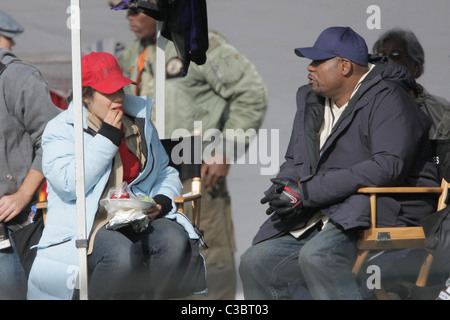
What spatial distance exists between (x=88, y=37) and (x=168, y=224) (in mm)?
1359

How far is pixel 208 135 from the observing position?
495 cm

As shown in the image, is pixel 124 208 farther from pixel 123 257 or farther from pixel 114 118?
pixel 114 118

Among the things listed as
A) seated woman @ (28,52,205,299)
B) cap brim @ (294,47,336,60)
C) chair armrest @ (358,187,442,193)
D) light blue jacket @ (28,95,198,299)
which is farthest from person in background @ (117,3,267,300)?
chair armrest @ (358,187,442,193)

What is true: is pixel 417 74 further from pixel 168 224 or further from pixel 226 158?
pixel 168 224

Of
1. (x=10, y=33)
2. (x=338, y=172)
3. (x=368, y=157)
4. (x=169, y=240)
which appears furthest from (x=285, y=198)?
(x=10, y=33)

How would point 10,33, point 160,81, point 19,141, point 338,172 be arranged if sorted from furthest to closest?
point 160,81
point 10,33
point 19,141
point 338,172

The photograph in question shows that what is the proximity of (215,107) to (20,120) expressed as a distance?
1.09 meters

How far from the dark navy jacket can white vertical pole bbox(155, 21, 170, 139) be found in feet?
2.69

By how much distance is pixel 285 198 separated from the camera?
3.99 m

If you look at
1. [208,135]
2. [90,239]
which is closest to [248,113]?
[208,135]

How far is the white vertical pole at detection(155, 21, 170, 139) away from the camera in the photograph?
4.69m

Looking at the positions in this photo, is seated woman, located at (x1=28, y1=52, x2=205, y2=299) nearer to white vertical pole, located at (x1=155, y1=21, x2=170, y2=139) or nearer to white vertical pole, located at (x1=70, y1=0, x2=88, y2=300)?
white vertical pole, located at (x1=70, y1=0, x2=88, y2=300)

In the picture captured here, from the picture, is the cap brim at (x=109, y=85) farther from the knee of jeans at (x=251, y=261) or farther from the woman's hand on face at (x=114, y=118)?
the knee of jeans at (x=251, y=261)

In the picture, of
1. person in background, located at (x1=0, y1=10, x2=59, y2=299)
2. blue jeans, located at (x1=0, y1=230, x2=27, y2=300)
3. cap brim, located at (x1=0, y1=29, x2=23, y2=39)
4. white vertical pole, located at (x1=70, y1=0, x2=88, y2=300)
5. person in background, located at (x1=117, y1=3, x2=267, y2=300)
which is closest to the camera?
white vertical pole, located at (x1=70, y1=0, x2=88, y2=300)
